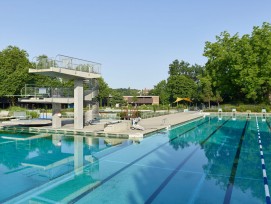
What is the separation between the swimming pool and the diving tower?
11.5 feet

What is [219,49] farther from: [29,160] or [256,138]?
[29,160]

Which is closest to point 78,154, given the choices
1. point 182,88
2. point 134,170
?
point 134,170

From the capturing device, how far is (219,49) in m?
46.4

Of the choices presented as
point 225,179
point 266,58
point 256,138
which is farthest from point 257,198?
point 266,58

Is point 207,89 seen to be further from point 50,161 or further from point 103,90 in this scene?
point 50,161

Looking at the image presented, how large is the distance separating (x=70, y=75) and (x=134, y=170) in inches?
406

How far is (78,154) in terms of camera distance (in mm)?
12344

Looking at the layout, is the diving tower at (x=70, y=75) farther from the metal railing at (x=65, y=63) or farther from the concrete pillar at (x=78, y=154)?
the concrete pillar at (x=78, y=154)

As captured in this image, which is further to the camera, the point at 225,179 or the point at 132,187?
the point at 225,179

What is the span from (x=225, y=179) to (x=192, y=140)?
25.9 ft

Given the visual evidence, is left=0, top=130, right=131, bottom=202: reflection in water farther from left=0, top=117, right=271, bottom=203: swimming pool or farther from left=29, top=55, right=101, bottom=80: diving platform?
left=29, top=55, right=101, bottom=80: diving platform

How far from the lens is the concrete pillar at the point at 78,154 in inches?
389

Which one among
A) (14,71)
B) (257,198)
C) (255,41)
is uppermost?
(255,41)

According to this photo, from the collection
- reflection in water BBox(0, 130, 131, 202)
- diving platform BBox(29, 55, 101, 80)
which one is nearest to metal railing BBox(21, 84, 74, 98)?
diving platform BBox(29, 55, 101, 80)
